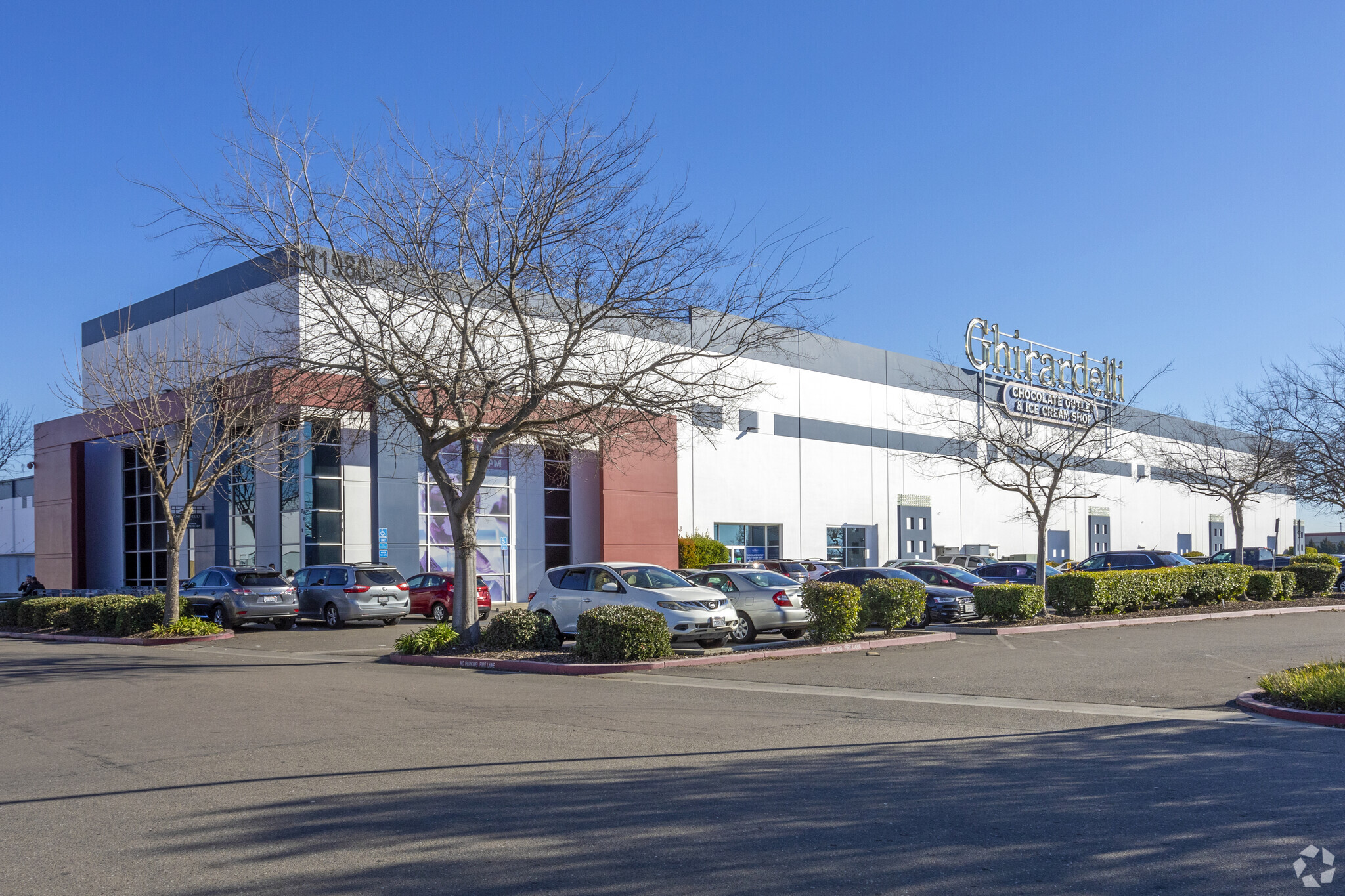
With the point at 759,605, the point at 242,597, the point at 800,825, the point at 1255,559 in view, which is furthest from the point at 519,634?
the point at 1255,559

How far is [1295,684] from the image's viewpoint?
11406mm

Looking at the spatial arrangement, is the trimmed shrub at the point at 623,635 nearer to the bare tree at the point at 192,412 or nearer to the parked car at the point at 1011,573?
the bare tree at the point at 192,412

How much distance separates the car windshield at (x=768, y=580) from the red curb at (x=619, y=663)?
203 centimetres

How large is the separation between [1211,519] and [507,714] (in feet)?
263

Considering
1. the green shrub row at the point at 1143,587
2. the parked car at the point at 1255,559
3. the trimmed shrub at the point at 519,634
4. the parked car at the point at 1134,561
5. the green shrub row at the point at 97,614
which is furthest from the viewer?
the parked car at the point at 1255,559

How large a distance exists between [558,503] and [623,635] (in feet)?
72.4

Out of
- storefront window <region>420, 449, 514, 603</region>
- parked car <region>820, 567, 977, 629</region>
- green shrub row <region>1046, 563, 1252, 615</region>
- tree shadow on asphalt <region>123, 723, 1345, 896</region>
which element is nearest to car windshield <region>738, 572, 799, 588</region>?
parked car <region>820, 567, 977, 629</region>

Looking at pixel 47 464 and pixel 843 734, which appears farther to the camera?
pixel 47 464

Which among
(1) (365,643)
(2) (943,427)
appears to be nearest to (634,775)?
(1) (365,643)

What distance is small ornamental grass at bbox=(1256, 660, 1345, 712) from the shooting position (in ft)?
35.2

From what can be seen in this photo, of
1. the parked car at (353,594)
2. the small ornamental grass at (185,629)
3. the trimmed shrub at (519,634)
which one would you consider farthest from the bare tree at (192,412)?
the trimmed shrub at (519,634)

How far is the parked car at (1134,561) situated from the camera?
106 ft

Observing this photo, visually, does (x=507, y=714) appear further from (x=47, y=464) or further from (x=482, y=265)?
(x=47, y=464)

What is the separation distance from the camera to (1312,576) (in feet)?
107
